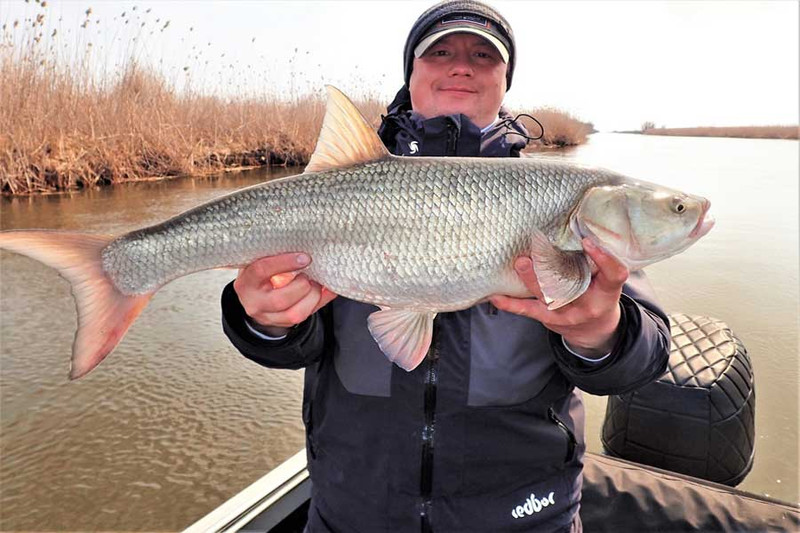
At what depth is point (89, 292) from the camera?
1.54 meters

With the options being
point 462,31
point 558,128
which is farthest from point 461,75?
point 558,128

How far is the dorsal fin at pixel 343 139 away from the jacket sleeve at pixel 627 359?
80 cm

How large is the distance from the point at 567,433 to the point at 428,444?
43 cm

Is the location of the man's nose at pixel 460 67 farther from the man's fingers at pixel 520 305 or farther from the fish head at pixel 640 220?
the man's fingers at pixel 520 305

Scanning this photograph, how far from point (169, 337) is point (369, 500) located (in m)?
2.91

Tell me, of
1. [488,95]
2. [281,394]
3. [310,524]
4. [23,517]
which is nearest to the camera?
[310,524]

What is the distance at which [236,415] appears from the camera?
119 inches

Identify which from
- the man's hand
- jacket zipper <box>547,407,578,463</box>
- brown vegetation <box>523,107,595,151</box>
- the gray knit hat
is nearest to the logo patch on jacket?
jacket zipper <box>547,407,578,463</box>

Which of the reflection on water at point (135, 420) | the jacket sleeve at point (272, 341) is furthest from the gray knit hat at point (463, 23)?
the reflection on water at point (135, 420)

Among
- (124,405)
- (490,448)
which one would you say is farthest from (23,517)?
(490,448)

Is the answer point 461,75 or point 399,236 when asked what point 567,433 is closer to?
point 399,236

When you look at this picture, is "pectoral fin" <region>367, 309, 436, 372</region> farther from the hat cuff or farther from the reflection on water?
the reflection on water

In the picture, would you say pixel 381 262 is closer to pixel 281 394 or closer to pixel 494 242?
pixel 494 242

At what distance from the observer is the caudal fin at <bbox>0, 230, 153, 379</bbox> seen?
1.48 meters
